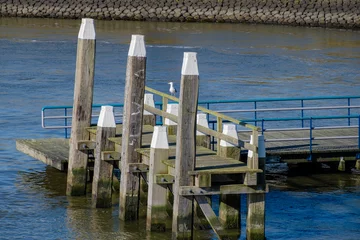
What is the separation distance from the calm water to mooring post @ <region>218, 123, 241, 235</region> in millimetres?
586

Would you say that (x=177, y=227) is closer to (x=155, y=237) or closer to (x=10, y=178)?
(x=155, y=237)

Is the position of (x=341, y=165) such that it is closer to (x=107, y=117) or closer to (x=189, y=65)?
(x=107, y=117)

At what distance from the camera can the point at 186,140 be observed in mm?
16906

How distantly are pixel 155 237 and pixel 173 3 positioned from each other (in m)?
53.5

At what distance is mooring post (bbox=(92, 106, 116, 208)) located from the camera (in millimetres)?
19797

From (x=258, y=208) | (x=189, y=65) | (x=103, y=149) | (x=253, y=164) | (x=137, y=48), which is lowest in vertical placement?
(x=258, y=208)

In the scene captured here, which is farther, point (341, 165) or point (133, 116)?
point (341, 165)

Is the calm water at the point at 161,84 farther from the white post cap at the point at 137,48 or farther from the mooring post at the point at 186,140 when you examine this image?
the white post cap at the point at 137,48

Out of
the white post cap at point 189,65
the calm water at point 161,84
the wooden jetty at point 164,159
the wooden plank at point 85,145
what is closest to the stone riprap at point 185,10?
the calm water at point 161,84

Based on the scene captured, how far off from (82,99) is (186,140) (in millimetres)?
4507

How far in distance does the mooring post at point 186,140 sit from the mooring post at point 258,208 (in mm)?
1032

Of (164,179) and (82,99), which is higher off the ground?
(82,99)

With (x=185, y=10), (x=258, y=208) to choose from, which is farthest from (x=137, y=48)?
(x=185, y=10)

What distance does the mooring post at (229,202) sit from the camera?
18.3 m
